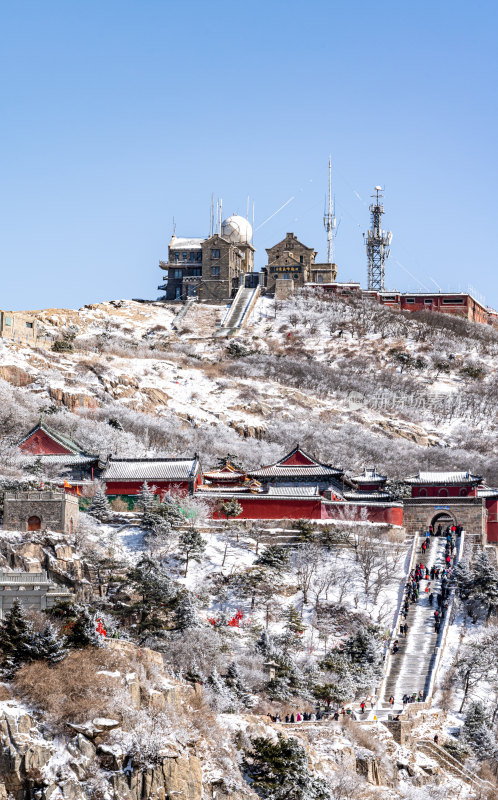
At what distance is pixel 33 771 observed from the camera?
46156mm

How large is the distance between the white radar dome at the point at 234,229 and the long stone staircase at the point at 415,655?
97.3m

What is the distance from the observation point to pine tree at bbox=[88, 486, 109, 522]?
80.2 m

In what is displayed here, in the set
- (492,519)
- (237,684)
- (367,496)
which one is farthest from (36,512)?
(492,519)

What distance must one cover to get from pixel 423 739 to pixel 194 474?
30.4 meters

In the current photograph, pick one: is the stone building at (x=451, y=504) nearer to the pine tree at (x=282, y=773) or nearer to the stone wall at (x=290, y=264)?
the pine tree at (x=282, y=773)

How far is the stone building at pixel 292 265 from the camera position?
168m

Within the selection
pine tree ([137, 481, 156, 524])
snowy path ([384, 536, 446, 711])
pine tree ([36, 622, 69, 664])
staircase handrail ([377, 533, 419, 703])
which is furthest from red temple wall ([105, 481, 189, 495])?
pine tree ([36, 622, 69, 664])

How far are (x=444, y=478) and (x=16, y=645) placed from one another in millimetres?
45979

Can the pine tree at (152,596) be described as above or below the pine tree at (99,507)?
below

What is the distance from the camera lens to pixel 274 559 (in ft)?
242

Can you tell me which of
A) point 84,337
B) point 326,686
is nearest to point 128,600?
point 326,686

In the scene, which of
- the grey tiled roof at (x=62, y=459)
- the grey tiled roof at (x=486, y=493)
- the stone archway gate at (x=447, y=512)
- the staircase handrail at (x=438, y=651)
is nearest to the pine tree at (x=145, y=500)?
the grey tiled roof at (x=62, y=459)

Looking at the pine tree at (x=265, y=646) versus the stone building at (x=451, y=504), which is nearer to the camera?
the pine tree at (x=265, y=646)

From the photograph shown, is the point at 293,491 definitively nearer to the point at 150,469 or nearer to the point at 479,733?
the point at 150,469
